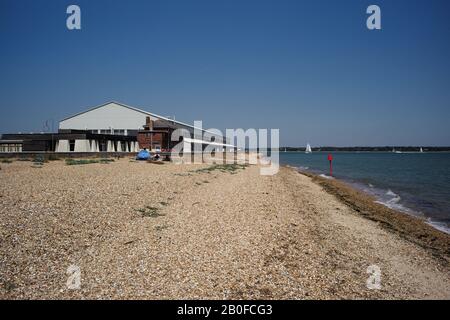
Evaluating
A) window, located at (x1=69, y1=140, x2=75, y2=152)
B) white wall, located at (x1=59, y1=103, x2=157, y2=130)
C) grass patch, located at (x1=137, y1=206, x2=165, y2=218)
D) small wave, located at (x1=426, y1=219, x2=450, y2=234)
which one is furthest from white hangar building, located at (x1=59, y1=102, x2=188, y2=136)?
small wave, located at (x1=426, y1=219, x2=450, y2=234)

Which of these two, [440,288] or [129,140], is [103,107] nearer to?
[129,140]

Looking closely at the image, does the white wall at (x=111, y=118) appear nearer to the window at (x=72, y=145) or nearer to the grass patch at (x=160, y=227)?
the window at (x=72, y=145)

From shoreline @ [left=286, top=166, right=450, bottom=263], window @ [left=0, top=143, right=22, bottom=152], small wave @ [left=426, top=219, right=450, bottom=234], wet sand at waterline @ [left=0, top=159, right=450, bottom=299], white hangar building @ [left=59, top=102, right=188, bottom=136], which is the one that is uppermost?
white hangar building @ [left=59, top=102, right=188, bottom=136]

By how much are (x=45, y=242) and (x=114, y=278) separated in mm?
2837

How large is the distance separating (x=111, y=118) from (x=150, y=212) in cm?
5656

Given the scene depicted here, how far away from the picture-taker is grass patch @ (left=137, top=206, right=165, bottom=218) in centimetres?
1178

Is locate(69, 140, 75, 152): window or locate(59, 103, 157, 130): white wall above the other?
locate(59, 103, 157, 130): white wall

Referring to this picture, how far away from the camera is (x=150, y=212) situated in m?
12.2

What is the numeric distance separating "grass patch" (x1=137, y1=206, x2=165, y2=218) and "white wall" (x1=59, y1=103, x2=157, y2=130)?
5224cm

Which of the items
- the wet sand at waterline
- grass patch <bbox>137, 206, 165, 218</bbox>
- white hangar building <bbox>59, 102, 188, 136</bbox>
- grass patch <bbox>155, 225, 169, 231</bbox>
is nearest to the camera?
the wet sand at waterline

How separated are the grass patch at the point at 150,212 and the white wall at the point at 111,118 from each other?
171 ft

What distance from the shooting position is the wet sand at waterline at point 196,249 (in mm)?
6336

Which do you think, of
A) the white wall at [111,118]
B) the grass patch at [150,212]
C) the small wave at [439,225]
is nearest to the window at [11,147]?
the white wall at [111,118]

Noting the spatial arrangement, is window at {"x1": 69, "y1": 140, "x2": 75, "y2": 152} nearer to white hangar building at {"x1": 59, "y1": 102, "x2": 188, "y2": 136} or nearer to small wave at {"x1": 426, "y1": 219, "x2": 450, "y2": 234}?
white hangar building at {"x1": 59, "y1": 102, "x2": 188, "y2": 136}
